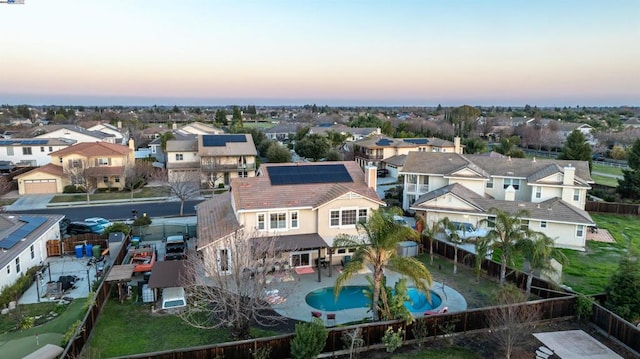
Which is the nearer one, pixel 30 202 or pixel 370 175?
pixel 370 175

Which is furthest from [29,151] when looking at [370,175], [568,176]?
[568,176]

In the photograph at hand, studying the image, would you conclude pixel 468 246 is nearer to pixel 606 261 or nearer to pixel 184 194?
pixel 606 261

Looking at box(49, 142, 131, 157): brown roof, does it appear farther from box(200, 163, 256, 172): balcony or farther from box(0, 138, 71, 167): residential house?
box(200, 163, 256, 172): balcony

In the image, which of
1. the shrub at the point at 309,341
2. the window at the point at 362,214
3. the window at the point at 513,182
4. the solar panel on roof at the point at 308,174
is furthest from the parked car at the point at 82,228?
the window at the point at 513,182

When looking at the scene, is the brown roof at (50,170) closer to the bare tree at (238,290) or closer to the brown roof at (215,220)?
the brown roof at (215,220)

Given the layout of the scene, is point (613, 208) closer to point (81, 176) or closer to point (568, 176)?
point (568, 176)

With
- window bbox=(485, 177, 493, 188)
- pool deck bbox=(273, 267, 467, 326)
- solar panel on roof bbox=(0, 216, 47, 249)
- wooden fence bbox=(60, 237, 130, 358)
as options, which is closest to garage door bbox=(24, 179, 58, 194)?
solar panel on roof bbox=(0, 216, 47, 249)

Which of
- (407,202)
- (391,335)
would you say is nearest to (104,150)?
(407,202)
